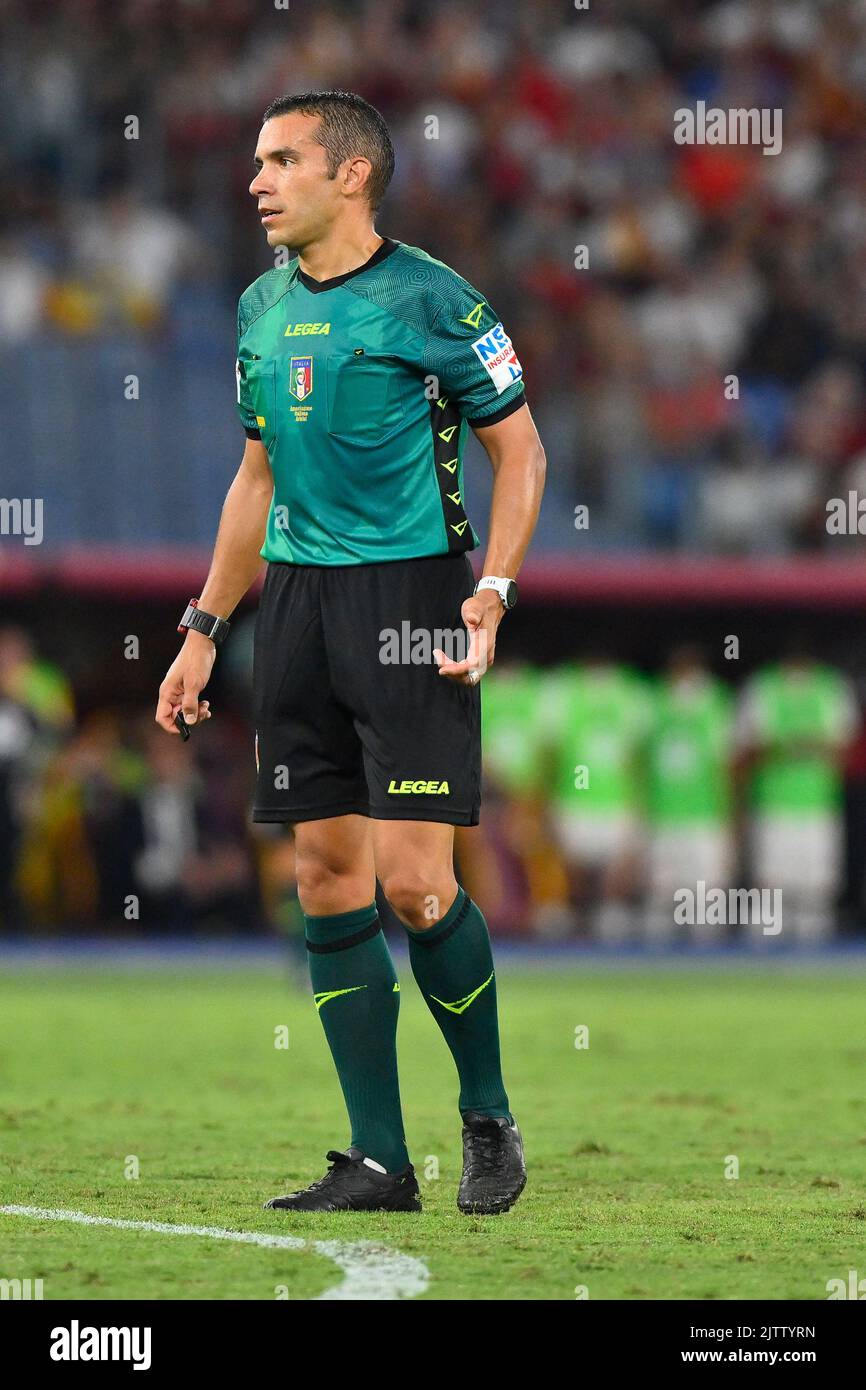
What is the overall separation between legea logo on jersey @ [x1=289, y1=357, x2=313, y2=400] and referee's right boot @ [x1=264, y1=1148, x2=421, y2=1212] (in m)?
1.69

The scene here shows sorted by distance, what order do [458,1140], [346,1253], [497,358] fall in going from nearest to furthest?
[346,1253] → [497,358] → [458,1140]

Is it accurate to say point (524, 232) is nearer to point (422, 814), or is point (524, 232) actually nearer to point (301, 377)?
point (301, 377)

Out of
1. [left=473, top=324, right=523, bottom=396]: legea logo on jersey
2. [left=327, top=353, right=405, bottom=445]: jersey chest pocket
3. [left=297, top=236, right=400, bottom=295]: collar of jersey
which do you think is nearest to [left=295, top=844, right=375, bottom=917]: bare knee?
[left=327, top=353, right=405, bottom=445]: jersey chest pocket

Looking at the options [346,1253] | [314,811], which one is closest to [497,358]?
[314,811]

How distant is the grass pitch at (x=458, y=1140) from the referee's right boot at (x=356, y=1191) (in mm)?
84

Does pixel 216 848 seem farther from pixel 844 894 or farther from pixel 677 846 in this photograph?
pixel 844 894

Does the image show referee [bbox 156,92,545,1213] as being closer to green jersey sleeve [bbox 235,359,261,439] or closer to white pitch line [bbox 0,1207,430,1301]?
green jersey sleeve [bbox 235,359,261,439]

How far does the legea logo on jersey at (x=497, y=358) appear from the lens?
205 inches

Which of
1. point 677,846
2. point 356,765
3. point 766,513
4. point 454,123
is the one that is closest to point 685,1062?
point 356,765

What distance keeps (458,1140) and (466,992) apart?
1528 millimetres

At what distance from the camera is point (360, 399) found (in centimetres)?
520

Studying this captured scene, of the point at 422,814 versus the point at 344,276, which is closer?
the point at 422,814

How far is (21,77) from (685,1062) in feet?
40.8

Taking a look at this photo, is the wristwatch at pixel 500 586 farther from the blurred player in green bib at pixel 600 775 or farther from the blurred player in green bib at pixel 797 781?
the blurred player in green bib at pixel 797 781
